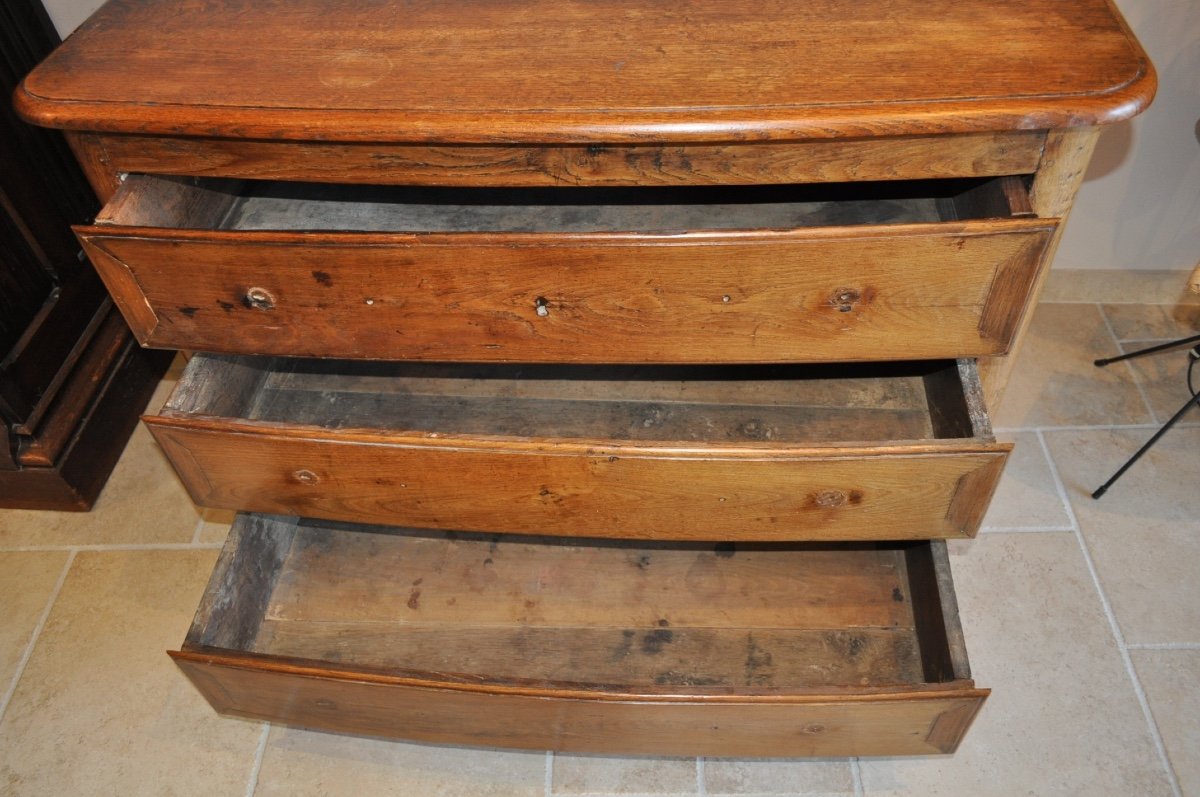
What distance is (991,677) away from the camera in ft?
5.02

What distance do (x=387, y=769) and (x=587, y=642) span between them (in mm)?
353

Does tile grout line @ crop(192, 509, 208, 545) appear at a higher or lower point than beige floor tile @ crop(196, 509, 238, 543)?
higher

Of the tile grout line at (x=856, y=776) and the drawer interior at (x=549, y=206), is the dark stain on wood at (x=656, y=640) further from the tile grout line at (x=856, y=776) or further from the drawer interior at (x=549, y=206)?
the drawer interior at (x=549, y=206)

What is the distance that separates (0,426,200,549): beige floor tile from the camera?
1.77 metres

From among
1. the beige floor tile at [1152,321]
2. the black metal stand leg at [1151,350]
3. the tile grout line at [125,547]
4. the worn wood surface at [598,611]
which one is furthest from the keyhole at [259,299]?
the beige floor tile at [1152,321]

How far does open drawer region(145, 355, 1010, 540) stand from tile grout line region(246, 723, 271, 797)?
0.40 meters

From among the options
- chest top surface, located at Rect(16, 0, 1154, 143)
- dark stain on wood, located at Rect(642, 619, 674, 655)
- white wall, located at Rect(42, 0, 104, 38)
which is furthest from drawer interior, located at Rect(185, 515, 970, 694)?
white wall, located at Rect(42, 0, 104, 38)

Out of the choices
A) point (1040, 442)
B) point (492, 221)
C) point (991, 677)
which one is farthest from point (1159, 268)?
point (492, 221)

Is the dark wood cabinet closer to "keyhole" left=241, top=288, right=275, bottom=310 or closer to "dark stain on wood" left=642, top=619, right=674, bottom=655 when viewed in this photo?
"keyhole" left=241, top=288, right=275, bottom=310

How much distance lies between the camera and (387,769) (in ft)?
4.87

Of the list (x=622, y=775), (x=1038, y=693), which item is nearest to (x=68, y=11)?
(x=622, y=775)

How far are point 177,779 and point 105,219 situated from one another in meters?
0.83

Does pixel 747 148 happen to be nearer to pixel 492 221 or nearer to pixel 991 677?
pixel 492 221

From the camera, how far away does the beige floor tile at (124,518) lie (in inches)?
69.6
